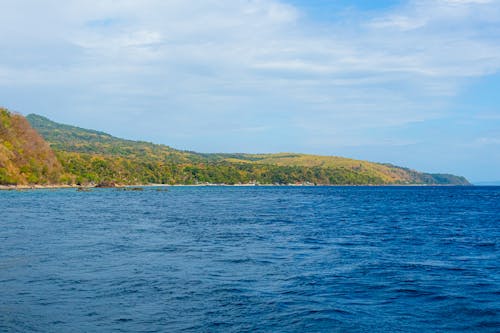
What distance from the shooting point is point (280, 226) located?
54188 mm

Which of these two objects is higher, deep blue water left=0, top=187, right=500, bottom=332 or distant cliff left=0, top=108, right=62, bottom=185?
distant cliff left=0, top=108, right=62, bottom=185

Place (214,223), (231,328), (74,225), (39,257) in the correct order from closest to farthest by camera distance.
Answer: (231,328) < (39,257) < (74,225) < (214,223)

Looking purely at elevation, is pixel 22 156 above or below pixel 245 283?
above

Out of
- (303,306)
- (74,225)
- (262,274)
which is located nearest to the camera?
(303,306)

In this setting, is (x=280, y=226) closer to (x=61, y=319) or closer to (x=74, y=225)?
(x=74, y=225)

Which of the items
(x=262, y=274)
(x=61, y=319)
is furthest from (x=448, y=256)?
(x=61, y=319)

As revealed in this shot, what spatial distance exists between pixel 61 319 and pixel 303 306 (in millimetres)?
9297

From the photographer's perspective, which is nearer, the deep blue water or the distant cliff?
the deep blue water

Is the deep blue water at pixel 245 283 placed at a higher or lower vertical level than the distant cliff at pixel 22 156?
lower

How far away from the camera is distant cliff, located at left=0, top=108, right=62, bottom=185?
527 ft

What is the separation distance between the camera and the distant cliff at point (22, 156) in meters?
161

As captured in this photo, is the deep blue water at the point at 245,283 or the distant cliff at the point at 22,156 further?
the distant cliff at the point at 22,156

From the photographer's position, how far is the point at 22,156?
173 meters

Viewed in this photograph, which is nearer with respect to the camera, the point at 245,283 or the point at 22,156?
the point at 245,283
